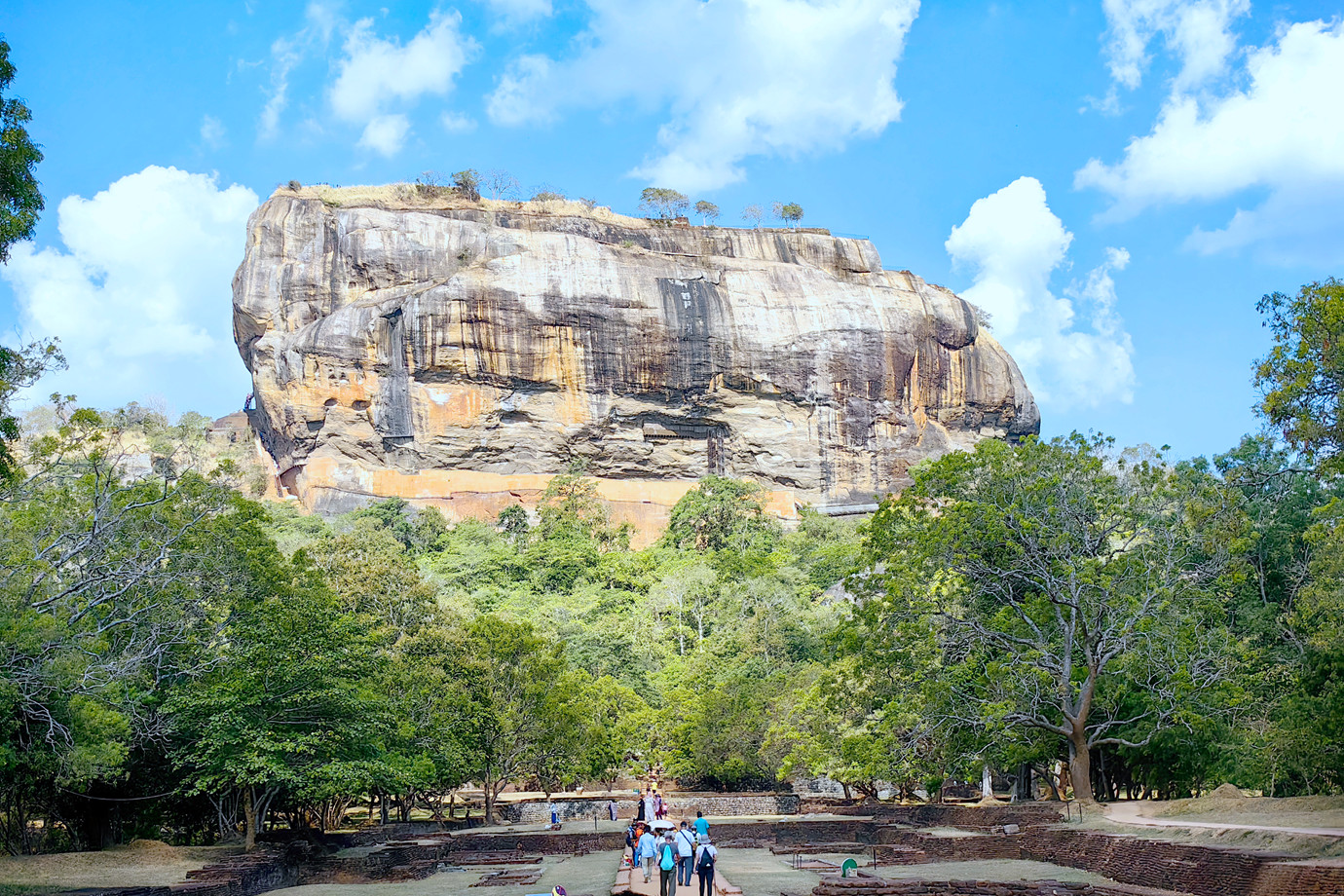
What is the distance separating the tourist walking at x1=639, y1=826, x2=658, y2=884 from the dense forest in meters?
5.25

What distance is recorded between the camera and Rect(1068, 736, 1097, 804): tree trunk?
19.6 meters

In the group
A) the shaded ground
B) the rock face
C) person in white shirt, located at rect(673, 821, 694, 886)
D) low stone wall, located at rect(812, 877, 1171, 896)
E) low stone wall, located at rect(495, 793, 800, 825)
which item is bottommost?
low stone wall, located at rect(495, 793, 800, 825)

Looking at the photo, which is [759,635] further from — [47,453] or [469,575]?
[47,453]

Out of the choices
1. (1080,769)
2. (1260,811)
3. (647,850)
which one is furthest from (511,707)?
(1260,811)

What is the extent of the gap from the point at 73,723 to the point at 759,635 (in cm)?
2549

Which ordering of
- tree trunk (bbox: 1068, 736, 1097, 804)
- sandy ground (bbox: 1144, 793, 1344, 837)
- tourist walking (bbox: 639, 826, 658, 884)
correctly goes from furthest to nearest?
tree trunk (bbox: 1068, 736, 1097, 804)
sandy ground (bbox: 1144, 793, 1344, 837)
tourist walking (bbox: 639, 826, 658, 884)

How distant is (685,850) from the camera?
12.4m

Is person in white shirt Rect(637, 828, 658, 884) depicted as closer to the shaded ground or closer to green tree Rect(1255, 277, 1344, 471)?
the shaded ground

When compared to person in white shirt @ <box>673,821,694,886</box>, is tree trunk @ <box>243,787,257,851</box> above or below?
below

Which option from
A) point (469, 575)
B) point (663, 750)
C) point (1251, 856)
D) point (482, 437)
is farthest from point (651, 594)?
point (1251, 856)

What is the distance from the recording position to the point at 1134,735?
67.8ft

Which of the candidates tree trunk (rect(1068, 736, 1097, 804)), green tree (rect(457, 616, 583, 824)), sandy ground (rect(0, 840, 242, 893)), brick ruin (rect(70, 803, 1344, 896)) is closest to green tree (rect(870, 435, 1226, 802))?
tree trunk (rect(1068, 736, 1097, 804))

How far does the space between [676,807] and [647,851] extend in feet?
51.9

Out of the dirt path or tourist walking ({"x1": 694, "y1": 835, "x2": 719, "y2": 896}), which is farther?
the dirt path
